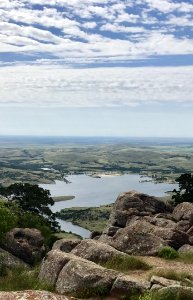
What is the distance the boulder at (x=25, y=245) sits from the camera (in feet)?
169

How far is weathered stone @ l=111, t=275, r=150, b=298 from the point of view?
66.2ft

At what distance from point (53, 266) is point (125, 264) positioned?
15.9ft

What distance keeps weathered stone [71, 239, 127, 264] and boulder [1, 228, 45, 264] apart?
893 inches

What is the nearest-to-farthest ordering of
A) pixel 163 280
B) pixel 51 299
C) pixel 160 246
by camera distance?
pixel 51 299 → pixel 163 280 → pixel 160 246

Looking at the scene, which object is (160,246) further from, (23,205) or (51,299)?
(23,205)

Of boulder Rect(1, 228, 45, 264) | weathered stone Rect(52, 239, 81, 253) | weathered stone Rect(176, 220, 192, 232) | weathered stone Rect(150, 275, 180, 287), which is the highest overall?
weathered stone Rect(150, 275, 180, 287)

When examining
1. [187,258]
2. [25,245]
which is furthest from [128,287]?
[25,245]

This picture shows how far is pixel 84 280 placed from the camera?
70.1 feet

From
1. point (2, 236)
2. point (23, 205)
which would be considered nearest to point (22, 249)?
point (2, 236)

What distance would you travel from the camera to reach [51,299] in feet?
49.8

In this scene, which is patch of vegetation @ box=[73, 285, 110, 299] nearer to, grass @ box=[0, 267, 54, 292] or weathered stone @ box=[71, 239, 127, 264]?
grass @ box=[0, 267, 54, 292]

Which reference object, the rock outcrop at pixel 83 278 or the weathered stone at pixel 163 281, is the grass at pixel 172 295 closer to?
the rock outcrop at pixel 83 278

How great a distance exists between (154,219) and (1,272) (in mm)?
25705

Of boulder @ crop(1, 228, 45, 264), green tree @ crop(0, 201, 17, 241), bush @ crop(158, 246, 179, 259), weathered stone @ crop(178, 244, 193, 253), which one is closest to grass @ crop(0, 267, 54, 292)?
bush @ crop(158, 246, 179, 259)
